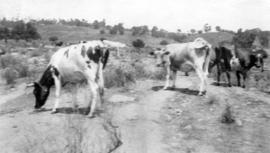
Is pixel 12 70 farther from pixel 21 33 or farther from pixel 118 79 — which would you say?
pixel 21 33

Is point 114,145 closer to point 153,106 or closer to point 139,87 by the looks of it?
point 153,106

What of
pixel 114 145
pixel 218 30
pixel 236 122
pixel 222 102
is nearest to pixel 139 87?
pixel 222 102

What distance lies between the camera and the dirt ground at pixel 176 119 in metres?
6.77

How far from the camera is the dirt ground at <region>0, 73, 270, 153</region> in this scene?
22.2 ft

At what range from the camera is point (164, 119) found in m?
8.45

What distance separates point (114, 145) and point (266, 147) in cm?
278

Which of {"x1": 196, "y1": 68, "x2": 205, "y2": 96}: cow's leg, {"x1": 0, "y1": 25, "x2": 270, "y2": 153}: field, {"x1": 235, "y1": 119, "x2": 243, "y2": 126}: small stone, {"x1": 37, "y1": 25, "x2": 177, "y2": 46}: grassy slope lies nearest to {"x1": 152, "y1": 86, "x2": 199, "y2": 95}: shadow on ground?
{"x1": 0, "y1": 25, "x2": 270, "y2": 153}: field

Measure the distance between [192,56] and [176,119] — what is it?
282cm

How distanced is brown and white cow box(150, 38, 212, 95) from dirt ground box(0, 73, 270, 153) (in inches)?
27.3

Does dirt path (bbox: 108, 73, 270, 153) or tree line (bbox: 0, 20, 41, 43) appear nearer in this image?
dirt path (bbox: 108, 73, 270, 153)

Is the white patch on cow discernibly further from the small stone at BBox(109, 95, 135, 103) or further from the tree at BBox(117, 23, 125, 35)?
the tree at BBox(117, 23, 125, 35)

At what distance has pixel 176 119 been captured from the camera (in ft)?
27.7

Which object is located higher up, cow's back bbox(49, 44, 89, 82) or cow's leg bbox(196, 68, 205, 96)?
cow's back bbox(49, 44, 89, 82)

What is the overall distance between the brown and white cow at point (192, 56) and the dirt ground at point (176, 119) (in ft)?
2.27
